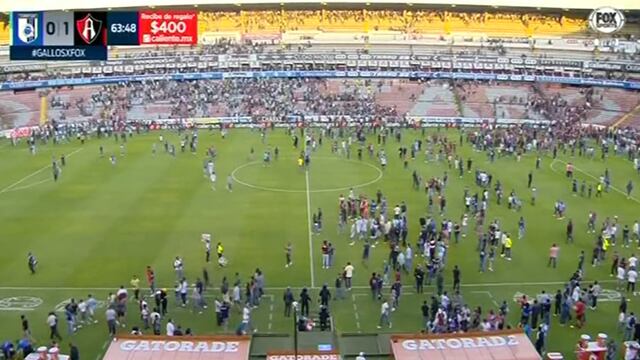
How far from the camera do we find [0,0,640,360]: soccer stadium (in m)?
21.5

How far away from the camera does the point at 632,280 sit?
2472 cm

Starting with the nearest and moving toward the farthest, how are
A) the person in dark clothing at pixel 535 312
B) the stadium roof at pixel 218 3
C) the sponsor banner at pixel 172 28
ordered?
the person in dark clothing at pixel 535 312 < the sponsor banner at pixel 172 28 < the stadium roof at pixel 218 3

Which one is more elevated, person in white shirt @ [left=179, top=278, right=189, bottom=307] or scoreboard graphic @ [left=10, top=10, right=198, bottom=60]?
scoreboard graphic @ [left=10, top=10, right=198, bottom=60]

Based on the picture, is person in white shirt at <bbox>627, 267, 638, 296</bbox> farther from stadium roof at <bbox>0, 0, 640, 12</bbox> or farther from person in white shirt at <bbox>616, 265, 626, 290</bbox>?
stadium roof at <bbox>0, 0, 640, 12</bbox>

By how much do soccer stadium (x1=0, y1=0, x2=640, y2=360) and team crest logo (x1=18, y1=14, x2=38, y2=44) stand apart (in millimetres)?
82

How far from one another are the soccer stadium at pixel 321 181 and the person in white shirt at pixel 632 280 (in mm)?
432

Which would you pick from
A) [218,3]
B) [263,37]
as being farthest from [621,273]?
[218,3]

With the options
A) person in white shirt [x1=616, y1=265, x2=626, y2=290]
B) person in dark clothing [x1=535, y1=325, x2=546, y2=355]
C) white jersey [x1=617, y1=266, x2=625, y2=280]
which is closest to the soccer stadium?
person in dark clothing [x1=535, y1=325, x2=546, y2=355]

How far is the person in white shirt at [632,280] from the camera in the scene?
2469 centimetres

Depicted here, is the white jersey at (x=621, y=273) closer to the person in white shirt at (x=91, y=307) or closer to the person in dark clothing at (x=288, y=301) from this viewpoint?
the person in dark clothing at (x=288, y=301)

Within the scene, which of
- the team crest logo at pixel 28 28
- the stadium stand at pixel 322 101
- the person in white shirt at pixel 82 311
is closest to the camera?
the team crest logo at pixel 28 28

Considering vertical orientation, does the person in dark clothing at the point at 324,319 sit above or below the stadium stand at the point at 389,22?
below

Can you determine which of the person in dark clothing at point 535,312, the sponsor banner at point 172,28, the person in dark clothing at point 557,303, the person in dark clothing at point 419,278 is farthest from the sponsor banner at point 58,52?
the sponsor banner at point 172,28

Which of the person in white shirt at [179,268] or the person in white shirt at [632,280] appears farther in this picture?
the person in white shirt at [179,268]
